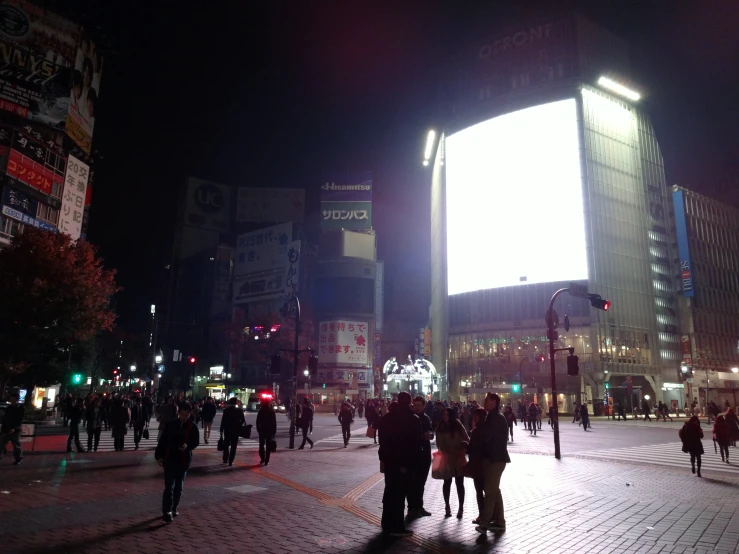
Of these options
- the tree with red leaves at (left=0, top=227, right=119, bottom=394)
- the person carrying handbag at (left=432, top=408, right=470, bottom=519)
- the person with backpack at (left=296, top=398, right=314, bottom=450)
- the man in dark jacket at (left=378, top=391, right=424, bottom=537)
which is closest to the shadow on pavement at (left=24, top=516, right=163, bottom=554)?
the man in dark jacket at (left=378, top=391, right=424, bottom=537)

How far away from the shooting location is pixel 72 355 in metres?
31.4

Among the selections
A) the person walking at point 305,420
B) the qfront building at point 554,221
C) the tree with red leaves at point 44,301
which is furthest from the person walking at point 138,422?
the qfront building at point 554,221

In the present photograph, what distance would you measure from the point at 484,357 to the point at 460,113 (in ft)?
131

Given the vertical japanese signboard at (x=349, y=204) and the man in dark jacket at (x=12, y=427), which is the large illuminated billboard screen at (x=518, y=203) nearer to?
the vertical japanese signboard at (x=349, y=204)

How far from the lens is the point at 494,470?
7453mm

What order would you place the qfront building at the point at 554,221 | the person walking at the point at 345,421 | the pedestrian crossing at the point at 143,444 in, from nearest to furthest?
the pedestrian crossing at the point at 143,444, the person walking at the point at 345,421, the qfront building at the point at 554,221

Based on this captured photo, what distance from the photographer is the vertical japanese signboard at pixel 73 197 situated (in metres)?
49.0

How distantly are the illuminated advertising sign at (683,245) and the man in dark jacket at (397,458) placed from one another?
7818 centimetres

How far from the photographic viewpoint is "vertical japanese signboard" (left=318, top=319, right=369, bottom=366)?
7400cm

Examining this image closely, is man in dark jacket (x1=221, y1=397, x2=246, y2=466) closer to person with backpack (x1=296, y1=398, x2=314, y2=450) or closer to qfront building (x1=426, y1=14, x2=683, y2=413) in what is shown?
person with backpack (x1=296, y1=398, x2=314, y2=450)

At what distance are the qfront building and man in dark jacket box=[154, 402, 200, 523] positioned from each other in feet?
198

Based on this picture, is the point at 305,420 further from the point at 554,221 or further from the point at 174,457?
the point at 554,221

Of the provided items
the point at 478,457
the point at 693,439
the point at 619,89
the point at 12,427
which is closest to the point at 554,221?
the point at 619,89

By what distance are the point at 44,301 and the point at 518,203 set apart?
202 ft
